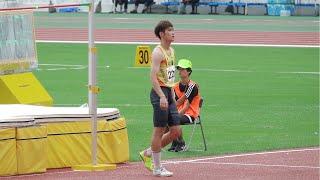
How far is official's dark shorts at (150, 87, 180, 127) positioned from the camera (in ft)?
39.1

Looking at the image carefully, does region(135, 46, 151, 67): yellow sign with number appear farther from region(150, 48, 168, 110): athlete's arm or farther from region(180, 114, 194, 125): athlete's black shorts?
region(180, 114, 194, 125): athlete's black shorts

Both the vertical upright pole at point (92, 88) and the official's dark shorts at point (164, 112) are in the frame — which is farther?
the vertical upright pole at point (92, 88)

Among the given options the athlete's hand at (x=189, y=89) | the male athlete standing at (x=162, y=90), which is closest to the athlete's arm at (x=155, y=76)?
the male athlete standing at (x=162, y=90)

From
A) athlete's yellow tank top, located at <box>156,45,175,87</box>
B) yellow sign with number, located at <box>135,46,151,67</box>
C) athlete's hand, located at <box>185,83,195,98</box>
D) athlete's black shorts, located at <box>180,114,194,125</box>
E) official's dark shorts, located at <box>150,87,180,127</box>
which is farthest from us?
athlete's hand, located at <box>185,83,195,98</box>

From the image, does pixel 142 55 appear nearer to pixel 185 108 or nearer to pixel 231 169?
pixel 231 169

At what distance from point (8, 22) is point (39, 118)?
4.33m

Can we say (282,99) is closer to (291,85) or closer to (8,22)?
(291,85)

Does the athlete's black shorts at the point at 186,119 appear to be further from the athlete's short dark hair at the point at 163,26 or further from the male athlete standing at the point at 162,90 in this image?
the athlete's short dark hair at the point at 163,26

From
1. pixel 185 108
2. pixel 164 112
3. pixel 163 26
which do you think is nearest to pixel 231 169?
pixel 164 112

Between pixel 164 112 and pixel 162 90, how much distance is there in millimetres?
272

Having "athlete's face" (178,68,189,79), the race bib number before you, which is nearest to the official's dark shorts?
the race bib number

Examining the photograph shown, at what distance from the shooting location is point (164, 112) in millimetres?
11891

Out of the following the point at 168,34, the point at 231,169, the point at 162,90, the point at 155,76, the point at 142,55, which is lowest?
the point at 231,169

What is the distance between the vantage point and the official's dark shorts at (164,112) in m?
11.9
